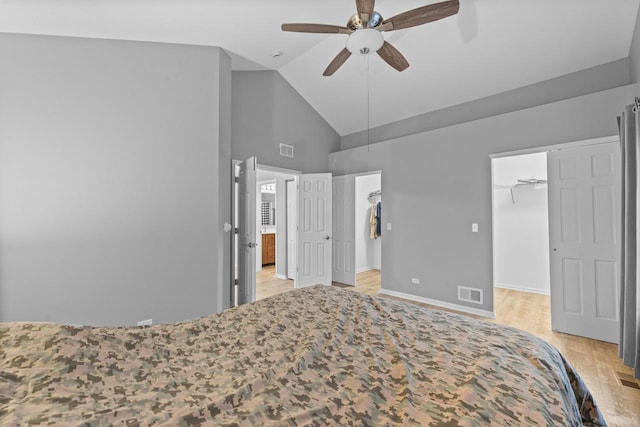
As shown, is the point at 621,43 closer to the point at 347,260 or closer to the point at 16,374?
the point at 347,260

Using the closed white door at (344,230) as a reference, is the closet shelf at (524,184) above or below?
above

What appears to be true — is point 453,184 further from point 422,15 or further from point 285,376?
point 285,376

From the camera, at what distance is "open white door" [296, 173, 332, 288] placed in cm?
494

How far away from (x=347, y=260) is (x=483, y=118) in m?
3.07

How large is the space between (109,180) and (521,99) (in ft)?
15.7

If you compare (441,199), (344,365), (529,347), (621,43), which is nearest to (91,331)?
(344,365)

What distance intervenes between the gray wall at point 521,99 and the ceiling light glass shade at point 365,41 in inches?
103

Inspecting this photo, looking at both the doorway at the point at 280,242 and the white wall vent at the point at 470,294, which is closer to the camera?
the white wall vent at the point at 470,294

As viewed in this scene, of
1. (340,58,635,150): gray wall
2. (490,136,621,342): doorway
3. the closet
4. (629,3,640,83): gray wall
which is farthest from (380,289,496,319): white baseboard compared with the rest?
(629,3,640,83): gray wall

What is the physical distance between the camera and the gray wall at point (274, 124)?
400 cm

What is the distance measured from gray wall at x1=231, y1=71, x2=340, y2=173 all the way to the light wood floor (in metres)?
2.24

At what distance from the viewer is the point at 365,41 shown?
2.12 metres

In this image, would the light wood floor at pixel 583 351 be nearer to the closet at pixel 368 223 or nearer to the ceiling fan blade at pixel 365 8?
the closet at pixel 368 223

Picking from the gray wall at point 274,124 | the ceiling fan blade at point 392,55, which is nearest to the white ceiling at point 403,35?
the gray wall at point 274,124
